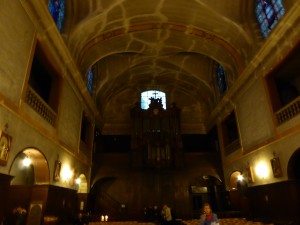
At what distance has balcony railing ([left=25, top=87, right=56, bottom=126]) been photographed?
7926 millimetres

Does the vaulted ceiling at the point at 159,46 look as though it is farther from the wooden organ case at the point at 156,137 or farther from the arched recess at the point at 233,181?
the arched recess at the point at 233,181

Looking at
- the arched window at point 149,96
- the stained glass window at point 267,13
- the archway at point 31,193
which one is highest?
the arched window at point 149,96

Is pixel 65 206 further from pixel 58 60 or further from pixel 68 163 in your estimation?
pixel 58 60

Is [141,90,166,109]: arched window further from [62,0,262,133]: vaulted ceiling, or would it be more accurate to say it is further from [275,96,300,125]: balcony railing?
[275,96,300,125]: balcony railing

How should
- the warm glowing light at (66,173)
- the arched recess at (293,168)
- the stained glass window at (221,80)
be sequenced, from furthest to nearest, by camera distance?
the stained glass window at (221,80) < the warm glowing light at (66,173) < the arched recess at (293,168)

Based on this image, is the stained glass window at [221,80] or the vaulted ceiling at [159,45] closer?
the vaulted ceiling at [159,45]

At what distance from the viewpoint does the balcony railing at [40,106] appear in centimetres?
793

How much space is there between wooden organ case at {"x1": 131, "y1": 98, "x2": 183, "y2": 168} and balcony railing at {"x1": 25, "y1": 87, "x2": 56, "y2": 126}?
26.0 feet

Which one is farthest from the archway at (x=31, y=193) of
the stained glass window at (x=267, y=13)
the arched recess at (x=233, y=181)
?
the arched recess at (x=233, y=181)

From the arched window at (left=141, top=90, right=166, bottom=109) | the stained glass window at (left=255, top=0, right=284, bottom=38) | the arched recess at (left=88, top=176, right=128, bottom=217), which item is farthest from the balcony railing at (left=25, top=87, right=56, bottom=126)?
the arched window at (left=141, top=90, right=166, bottom=109)

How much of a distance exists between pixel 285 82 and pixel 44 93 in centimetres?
1205

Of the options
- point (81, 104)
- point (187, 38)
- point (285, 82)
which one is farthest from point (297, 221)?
point (81, 104)

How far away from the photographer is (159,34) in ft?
44.5

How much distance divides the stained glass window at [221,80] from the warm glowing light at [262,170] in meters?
6.21
